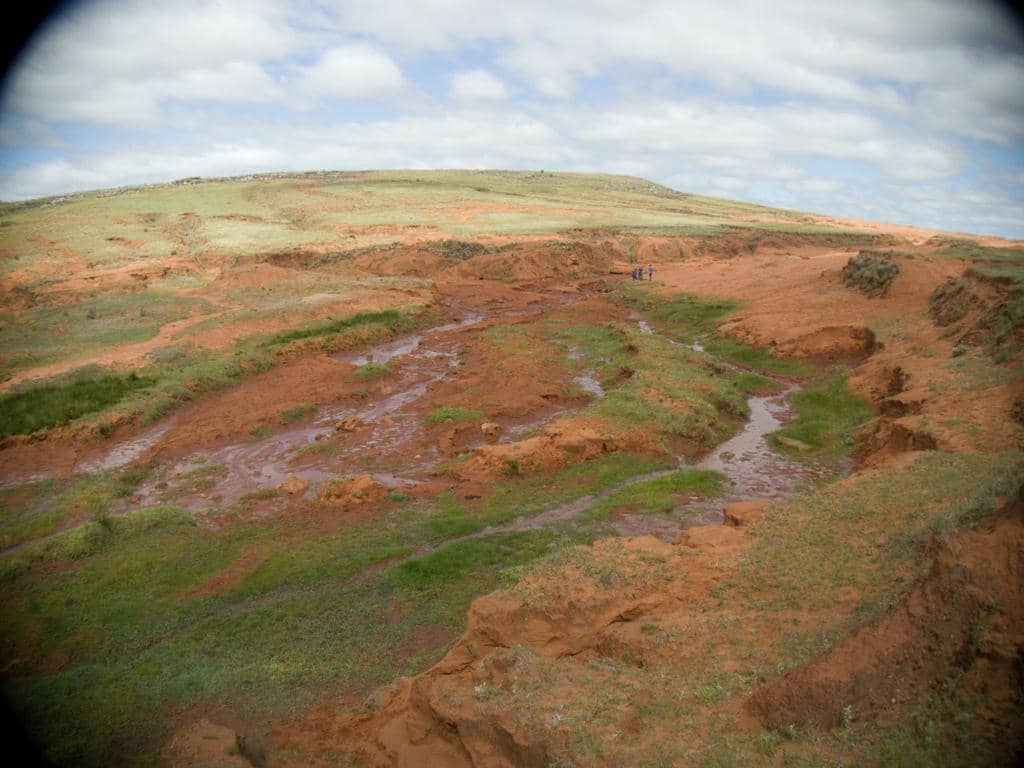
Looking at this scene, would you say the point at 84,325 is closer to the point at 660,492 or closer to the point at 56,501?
the point at 56,501

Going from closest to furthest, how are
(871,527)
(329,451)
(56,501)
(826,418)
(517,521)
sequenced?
(871,527)
(517,521)
(56,501)
(329,451)
(826,418)

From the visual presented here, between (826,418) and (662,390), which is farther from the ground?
(662,390)

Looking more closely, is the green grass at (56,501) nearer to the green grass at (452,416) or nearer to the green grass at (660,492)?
the green grass at (452,416)

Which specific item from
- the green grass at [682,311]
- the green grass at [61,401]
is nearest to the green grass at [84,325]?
the green grass at [61,401]

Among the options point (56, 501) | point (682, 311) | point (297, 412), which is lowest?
point (56, 501)

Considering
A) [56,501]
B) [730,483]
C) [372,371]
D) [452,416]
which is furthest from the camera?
[372,371]

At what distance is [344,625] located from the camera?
1159cm

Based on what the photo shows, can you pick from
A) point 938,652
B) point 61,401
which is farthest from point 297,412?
point 938,652

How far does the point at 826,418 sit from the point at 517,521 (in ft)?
40.3

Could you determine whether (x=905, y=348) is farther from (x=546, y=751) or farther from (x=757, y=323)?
(x=546, y=751)

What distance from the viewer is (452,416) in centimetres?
2181

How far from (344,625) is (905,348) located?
22.1 m

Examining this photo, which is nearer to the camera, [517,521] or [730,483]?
[517,521]

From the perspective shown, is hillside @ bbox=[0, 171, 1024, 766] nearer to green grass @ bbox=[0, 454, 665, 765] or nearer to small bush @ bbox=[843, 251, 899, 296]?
green grass @ bbox=[0, 454, 665, 765]
